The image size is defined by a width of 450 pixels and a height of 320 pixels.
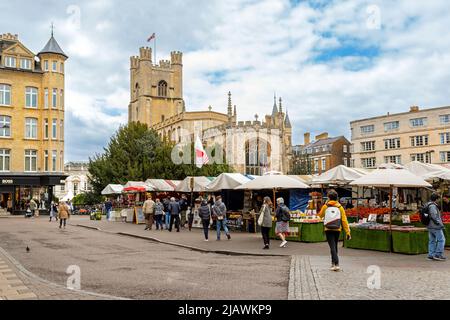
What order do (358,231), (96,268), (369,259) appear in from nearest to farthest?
(96,268)
(369,259)
(358,231)

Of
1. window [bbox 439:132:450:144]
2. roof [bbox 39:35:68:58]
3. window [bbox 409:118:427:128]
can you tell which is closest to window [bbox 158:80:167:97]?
window [bbox 409:118:427:128]

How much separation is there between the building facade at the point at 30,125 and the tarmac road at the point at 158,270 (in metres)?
30.7

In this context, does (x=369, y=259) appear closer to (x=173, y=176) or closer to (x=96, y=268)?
(x=96, y=268)

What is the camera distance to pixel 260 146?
8081 centimetres

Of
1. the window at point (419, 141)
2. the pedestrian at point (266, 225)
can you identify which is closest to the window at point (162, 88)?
the window at point (419, 141)

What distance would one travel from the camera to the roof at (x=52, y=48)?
4878 centimetres

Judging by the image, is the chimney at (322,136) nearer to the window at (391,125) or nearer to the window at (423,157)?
the window at (391,125)

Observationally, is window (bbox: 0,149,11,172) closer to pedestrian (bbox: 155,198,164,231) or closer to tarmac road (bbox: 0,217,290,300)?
pedestrian (bbox: 155,198,164,231)

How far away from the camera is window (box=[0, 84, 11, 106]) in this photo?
153 ft

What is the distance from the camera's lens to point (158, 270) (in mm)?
11445

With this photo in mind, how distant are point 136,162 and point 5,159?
40.5ft
